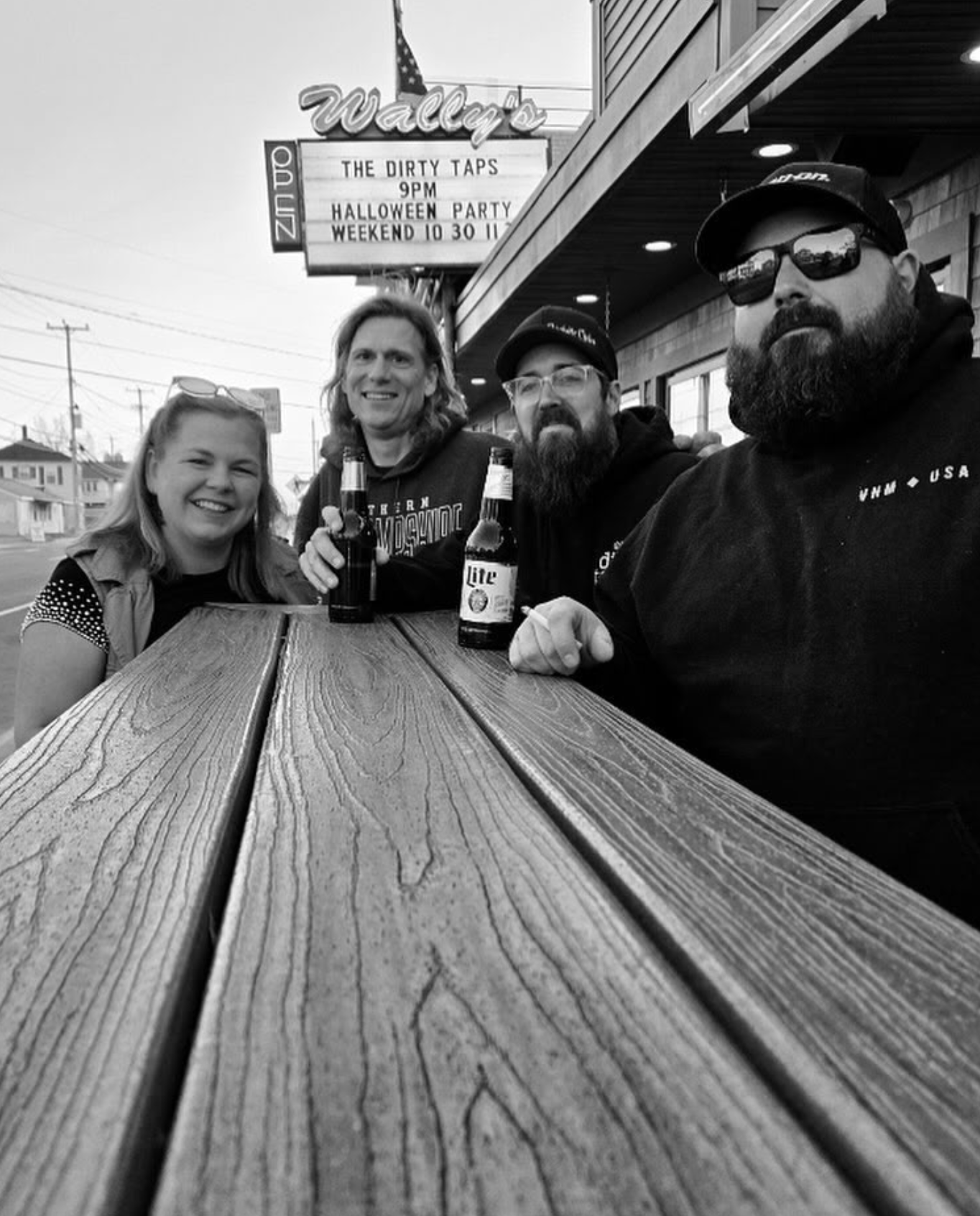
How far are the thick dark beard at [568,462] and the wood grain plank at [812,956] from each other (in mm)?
1544

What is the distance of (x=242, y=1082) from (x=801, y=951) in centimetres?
36

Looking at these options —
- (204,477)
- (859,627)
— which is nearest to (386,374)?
(204,477)

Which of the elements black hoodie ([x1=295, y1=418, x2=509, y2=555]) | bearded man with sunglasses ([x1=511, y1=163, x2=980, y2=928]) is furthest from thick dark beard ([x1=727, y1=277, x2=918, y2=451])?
black hoodie ([x1=295, y1=418, x2=509, y2=555])

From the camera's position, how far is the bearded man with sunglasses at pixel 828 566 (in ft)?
4.86

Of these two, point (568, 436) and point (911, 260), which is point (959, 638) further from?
point (568, 436)

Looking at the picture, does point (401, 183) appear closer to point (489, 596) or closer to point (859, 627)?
point (489, 596)

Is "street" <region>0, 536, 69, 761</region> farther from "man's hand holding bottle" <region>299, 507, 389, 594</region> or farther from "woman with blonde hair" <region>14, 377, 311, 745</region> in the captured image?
"man's hand holding bottle" <region>299, 507, 389, 594</region>

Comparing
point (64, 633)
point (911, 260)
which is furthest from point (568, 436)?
point (64, 633)

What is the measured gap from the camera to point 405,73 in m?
15.0

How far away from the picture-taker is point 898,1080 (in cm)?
47

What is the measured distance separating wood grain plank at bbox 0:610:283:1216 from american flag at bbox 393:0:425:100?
16200mm

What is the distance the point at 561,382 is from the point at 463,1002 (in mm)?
2264

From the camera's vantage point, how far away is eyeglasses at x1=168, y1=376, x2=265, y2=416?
98.8 inches

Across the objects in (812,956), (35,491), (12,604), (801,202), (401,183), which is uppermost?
(401,183)
